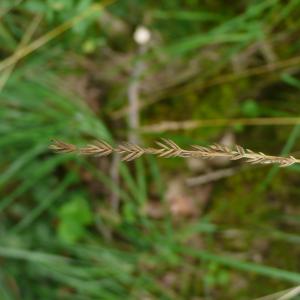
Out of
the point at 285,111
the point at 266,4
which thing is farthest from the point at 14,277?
the point at 266,4

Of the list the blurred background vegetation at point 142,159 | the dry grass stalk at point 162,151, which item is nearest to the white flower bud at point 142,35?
the blurred background vegetation at point 142,159

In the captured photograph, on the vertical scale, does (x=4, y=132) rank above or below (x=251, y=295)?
above

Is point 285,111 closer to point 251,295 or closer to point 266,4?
point 266,4

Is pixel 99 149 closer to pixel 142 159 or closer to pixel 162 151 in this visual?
pixel 162 151

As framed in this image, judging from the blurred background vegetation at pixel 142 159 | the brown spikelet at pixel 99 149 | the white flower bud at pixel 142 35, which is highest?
the white flower bud at pixel 142 35

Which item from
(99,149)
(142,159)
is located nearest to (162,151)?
(99,149)

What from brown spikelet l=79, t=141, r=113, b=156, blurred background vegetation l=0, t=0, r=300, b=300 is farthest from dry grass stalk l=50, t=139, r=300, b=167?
blurred background vegetation l=0, t=0, r=300, b=300

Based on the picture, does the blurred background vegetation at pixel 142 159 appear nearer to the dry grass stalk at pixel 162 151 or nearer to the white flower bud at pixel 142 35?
the white flower bud at pixel 142 35

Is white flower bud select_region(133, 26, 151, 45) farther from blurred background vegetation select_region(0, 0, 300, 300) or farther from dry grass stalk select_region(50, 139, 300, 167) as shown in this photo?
dry grass stalk select_region(50, 139, 300, 167)
